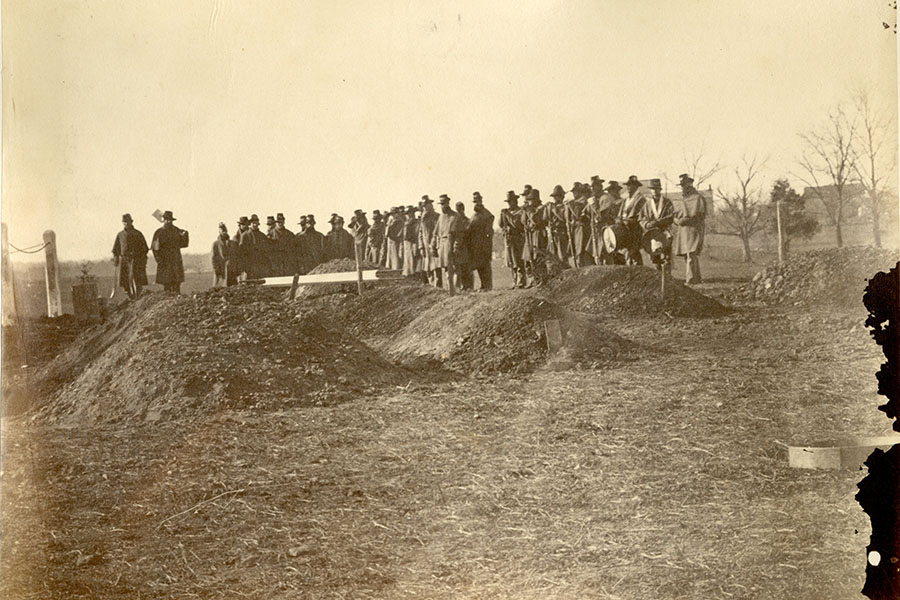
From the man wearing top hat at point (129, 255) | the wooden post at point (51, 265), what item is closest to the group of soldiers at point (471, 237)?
the man wearing top hat at point (129, 255)

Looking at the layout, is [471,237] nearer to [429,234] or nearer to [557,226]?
[429,234]

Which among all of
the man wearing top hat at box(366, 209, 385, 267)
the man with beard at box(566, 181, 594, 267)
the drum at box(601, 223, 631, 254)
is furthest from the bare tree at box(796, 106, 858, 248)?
the man wearing top hat at box(366, 209, 385, 267)

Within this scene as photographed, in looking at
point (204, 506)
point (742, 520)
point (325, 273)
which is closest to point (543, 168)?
point (325, 273)

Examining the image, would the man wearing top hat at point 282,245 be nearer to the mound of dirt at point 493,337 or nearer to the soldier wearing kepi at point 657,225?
the mound of dirt at point 493,337

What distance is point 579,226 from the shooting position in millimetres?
4445

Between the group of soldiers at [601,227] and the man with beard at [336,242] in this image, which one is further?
the man with beard at [336,242]

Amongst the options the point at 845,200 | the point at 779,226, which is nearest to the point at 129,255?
the point at 779,226

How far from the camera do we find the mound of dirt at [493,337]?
4.37 meters

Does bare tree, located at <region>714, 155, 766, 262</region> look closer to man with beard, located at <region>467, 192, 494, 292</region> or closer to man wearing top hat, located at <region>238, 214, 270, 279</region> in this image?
man with beard, located at <region>467, 192, 494, 292</region>

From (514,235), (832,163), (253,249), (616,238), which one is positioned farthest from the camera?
(616,238)

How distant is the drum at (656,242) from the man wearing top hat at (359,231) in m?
1.52

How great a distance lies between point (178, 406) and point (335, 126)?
1.66 m

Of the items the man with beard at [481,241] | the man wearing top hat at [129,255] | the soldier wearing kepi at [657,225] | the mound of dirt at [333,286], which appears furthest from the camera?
the mound of dirt at [333,286]

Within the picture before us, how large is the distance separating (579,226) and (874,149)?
155 cm
